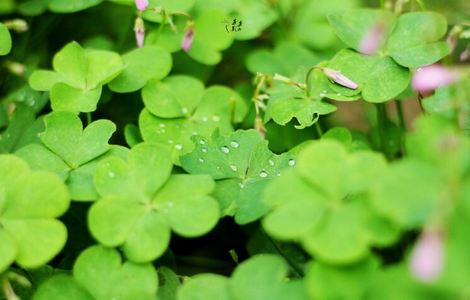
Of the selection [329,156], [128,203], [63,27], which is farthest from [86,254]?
[63,27]

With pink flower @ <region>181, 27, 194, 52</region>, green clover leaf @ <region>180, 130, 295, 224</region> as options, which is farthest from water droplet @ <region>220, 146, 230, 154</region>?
pink flower @ <region>181, 27, 194, 52</region>

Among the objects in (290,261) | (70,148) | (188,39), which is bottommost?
(290,261)

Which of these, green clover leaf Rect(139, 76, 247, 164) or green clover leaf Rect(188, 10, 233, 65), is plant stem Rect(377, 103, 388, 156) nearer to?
green clover leaf Rect(139, 76, 247, 164)

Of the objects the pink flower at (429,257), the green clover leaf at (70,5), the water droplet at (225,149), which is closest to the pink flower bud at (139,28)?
the green clover leaf at (70,5)

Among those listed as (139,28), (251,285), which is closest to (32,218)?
(251,285)

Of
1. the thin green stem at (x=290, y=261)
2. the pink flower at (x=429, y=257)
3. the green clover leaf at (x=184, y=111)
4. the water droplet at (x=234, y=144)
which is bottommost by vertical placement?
the thin green stem at (x=290, y=261)

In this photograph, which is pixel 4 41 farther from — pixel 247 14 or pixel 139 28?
pixel 247 14

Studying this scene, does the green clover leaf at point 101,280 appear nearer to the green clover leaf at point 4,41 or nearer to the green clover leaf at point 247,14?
the green clover leaf at point 4,41
